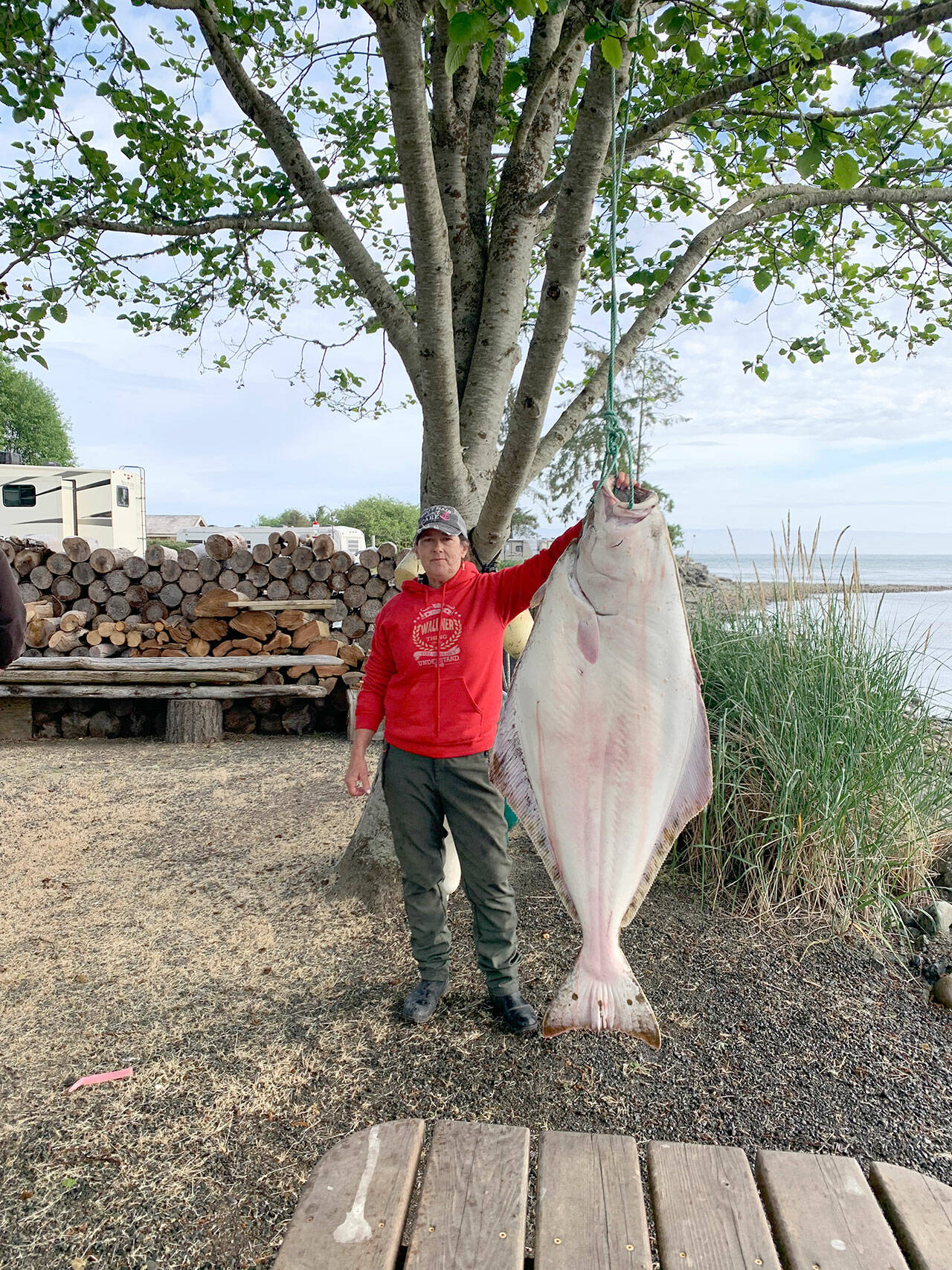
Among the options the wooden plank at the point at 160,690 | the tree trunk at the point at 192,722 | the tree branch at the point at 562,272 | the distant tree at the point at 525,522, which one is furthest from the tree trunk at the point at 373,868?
the distant tree at the point at 525,522

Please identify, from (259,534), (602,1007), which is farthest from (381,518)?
(602,1007)

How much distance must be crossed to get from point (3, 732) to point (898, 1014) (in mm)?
7989

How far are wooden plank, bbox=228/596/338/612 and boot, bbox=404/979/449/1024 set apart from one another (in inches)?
213

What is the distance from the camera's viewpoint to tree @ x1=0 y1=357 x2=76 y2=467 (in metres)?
30.5

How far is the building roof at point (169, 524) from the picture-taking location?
29688mm

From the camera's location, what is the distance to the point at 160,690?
7.69 m

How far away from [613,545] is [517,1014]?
1.97 metres

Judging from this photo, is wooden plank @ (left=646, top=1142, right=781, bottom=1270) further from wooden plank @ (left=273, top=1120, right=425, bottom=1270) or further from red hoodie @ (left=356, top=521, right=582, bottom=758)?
red hoodie @ (left=356, top=521, right=582, bottom=758)

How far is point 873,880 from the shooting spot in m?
3.70


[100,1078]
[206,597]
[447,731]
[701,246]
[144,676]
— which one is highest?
[701,246]

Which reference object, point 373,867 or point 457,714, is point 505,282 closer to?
point 457,714

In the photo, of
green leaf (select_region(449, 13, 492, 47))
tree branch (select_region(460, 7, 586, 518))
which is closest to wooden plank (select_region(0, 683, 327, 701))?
tree branch (select_region(460, 7, 586, 518))

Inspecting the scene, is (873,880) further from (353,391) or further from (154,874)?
(353,391)

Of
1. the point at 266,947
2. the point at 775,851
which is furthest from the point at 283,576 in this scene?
the point at 775,851
